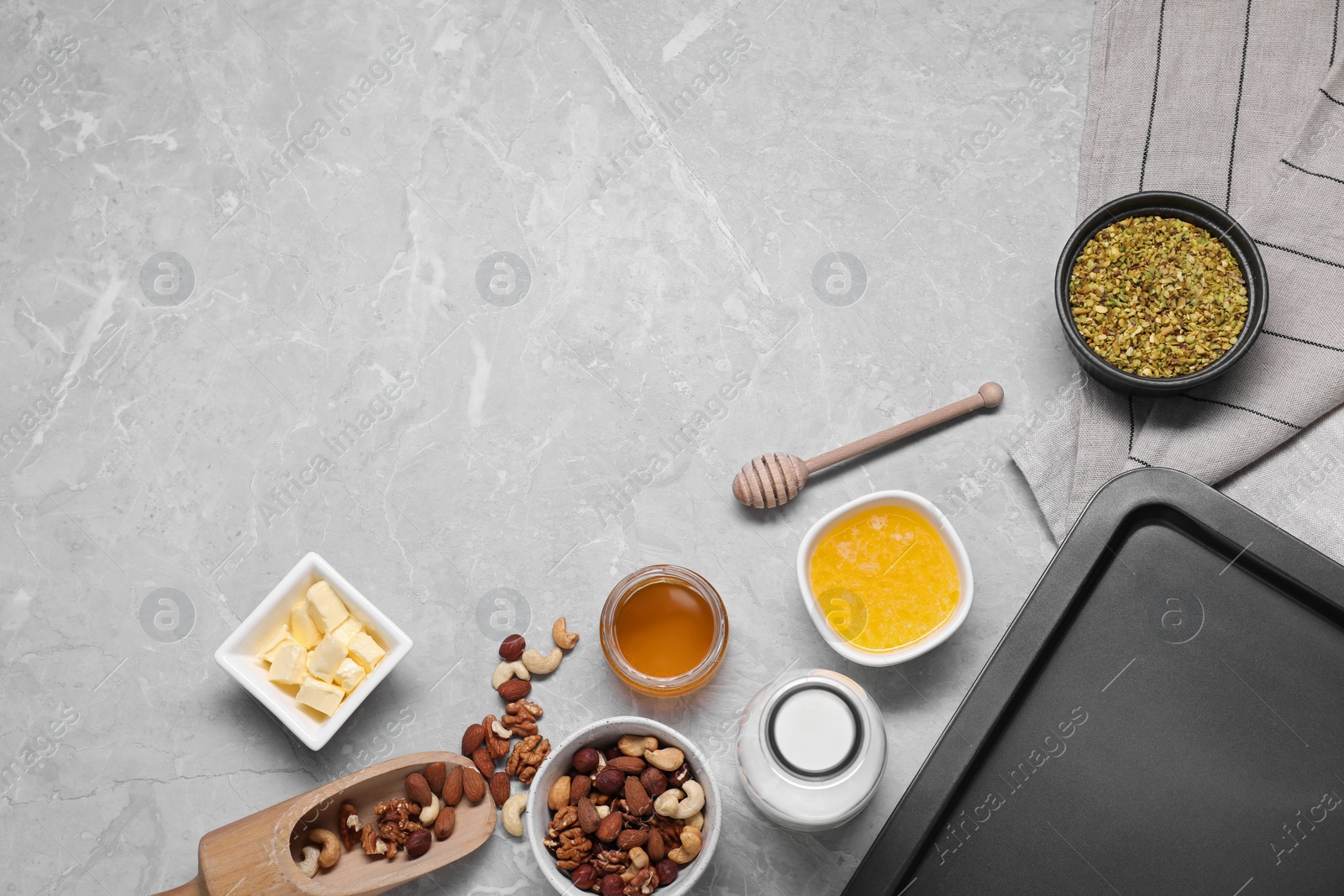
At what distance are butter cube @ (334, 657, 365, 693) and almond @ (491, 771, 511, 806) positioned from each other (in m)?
0.22

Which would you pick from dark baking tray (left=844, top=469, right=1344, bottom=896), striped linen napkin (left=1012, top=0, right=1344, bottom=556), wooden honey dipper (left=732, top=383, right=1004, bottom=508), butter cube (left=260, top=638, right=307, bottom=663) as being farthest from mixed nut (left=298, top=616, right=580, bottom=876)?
striped linen napkin (left=1012, top=0, right=1344, bottom=556)

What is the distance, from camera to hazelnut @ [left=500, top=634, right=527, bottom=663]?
1220 millimetres

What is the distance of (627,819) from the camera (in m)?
1.12

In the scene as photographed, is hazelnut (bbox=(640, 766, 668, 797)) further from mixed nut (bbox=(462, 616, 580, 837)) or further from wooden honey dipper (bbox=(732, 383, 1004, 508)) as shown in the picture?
wooden honey dipper (bbox=(732, 383, 1004, 508))

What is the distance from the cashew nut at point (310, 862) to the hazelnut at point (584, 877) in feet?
1.05

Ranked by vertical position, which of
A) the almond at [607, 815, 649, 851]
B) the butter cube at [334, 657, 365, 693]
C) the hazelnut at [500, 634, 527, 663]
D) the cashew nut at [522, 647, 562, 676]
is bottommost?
the almond at [607, 815, 649, 851]

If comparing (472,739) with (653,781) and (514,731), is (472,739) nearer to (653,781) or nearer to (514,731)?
(514,731)

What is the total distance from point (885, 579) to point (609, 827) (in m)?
0.47

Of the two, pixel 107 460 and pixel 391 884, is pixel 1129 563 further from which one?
pixel 107 460

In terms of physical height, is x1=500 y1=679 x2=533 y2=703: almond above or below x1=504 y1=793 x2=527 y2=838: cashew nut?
above

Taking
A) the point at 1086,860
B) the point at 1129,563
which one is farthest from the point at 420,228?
the point at 1086,860

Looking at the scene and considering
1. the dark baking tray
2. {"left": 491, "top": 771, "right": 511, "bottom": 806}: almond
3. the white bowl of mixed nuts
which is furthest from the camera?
{"left": 491, "top": 771, "right": 511, "bottom": 806}: almond

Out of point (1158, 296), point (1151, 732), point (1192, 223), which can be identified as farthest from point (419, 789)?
point (1192, 223)

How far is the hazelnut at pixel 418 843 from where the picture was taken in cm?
112
